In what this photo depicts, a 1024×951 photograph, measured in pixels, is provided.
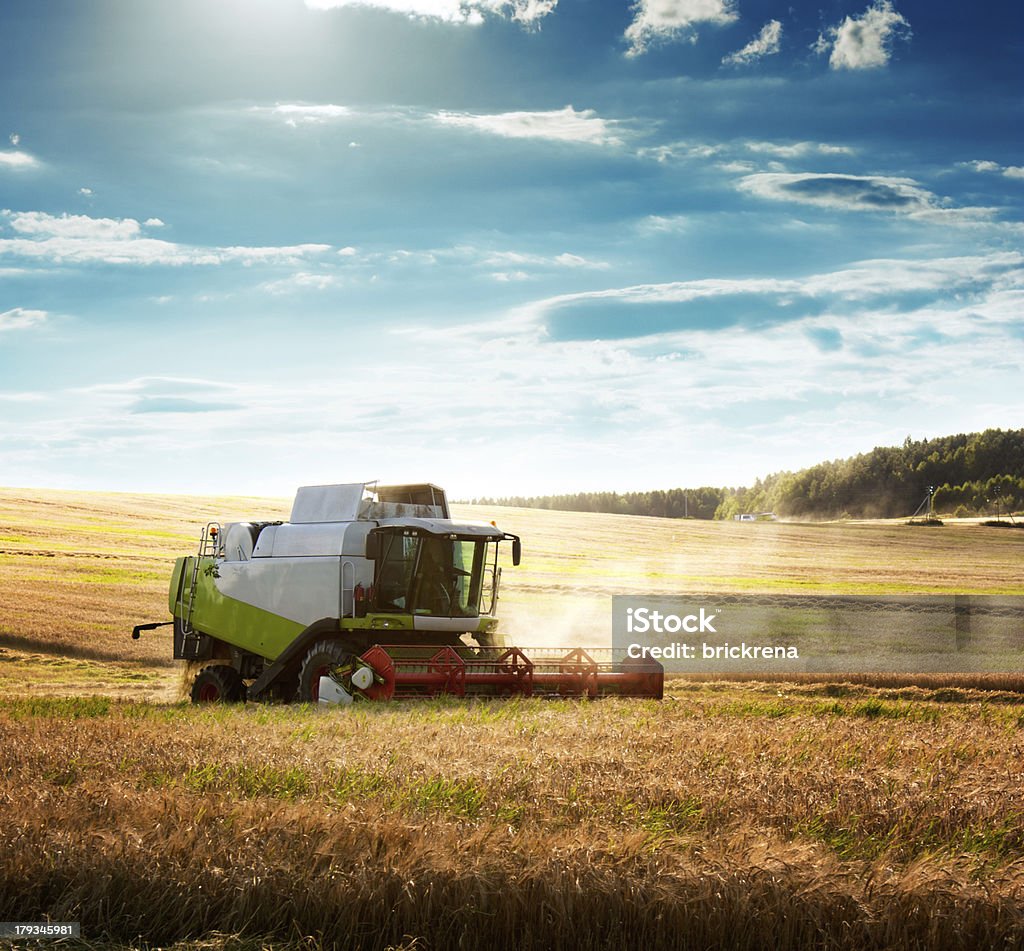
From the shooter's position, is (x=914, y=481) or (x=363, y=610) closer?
(x=363, y=610)

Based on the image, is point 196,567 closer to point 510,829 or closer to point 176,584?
point 176,584

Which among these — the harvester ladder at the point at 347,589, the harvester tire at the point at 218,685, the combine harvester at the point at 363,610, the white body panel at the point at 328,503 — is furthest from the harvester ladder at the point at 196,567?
the harvester ladder at the point at 347,589

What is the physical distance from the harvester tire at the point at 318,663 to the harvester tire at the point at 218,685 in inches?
108

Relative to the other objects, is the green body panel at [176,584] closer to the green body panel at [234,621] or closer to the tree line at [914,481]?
the green body panel at [234,621]

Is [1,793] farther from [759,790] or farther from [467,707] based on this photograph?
[467,707]

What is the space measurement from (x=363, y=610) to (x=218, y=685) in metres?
3.68

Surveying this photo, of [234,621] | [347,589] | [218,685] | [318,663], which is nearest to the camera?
[318,663]

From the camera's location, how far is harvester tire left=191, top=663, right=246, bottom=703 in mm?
18078

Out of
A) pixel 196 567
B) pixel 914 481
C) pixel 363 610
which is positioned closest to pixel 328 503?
pixel 363 610

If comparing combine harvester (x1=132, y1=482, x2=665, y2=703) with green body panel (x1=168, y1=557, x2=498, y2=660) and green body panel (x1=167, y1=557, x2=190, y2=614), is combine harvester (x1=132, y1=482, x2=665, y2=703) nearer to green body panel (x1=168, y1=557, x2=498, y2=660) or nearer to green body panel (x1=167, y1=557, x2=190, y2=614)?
green body panel (x1=168, y1=557, x2=498, y2=660)

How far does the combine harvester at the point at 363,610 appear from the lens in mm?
14547

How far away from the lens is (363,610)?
16219mm

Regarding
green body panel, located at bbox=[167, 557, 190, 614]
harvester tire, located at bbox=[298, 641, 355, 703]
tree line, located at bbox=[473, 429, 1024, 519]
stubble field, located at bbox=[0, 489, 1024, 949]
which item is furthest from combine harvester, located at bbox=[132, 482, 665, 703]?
tree line, located at bbox=[473, 429, 1024, 519]

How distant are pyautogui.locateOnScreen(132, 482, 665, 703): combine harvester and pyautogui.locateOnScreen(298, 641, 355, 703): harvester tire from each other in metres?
0.02
